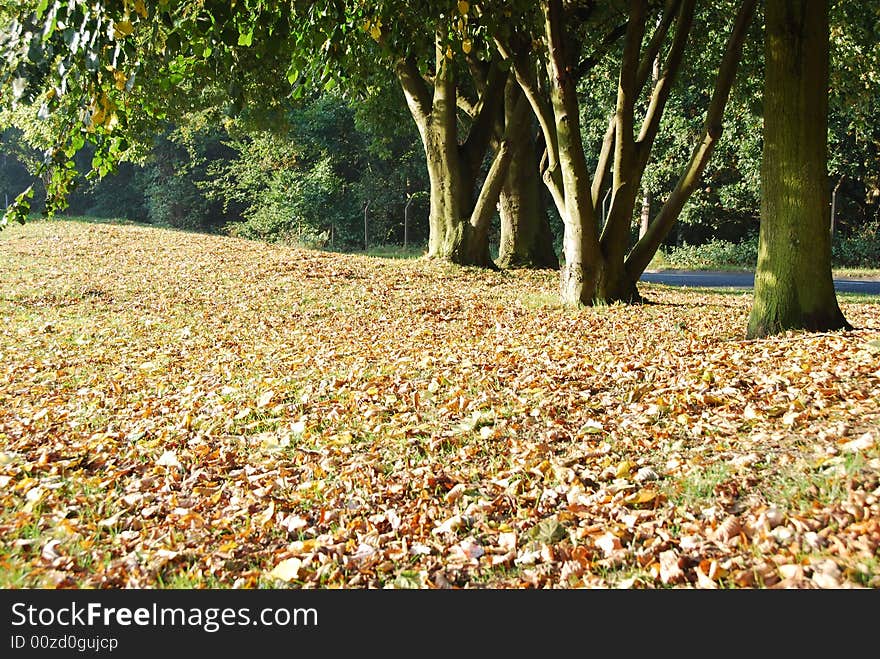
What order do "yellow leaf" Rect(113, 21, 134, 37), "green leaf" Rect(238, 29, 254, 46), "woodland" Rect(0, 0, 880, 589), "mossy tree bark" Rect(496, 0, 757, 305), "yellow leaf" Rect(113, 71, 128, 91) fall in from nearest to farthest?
1. "woodland" Rect(0, 0, 880, 589)
2. "yellow leaf" Rect(113, 21, 134, 37)
3. "yellow leaf" Rect(113, 71, 128, 91)
4. "green leaf" Rect(238, 29, 254, 46)
5. "mossy tree bark" Rect(496, 0, 757, 305)

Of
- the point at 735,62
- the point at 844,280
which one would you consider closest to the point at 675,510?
the point at 735,62

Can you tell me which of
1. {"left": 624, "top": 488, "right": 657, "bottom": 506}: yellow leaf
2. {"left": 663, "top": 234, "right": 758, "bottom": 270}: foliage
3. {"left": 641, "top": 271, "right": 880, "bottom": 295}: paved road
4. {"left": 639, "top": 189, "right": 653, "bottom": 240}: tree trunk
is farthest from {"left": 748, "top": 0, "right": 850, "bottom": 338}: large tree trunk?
{"left": 639, "top": 189, "right": 653, "bottom": 240}: tree trunk

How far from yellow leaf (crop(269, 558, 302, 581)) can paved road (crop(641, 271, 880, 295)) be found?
51.0 feet

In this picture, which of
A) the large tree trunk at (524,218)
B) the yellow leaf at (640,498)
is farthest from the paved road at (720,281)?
the yellow leaf at (640,498)

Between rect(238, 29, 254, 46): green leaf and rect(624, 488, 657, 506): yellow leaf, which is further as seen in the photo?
rect(238, 29, 254, 46): green leaf

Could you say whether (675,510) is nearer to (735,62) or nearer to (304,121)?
(735,62)

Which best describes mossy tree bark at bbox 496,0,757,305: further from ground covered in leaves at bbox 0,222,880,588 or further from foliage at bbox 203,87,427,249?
foliage at bbox 203,87,427,249

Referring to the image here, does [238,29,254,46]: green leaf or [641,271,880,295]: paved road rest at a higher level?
[238,29,254,46]: green leaf

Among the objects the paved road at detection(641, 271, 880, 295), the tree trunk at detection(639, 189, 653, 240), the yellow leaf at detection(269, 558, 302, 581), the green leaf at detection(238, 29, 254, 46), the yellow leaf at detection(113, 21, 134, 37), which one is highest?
the tree trunk at detection(639, 189, 653, 240)

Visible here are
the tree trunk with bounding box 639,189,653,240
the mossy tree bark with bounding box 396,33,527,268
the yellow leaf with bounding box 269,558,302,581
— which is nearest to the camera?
the yellow leaf with bounding box 269,558,302,581

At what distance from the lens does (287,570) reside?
3723mm

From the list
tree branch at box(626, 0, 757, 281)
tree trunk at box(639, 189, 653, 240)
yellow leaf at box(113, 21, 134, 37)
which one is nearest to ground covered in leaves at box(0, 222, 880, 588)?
tree branch at box(626, 0, 757, 281)

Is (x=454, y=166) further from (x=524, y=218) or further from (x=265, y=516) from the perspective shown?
(x=265, y=516)

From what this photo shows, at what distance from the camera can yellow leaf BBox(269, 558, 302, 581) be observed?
145 inches
